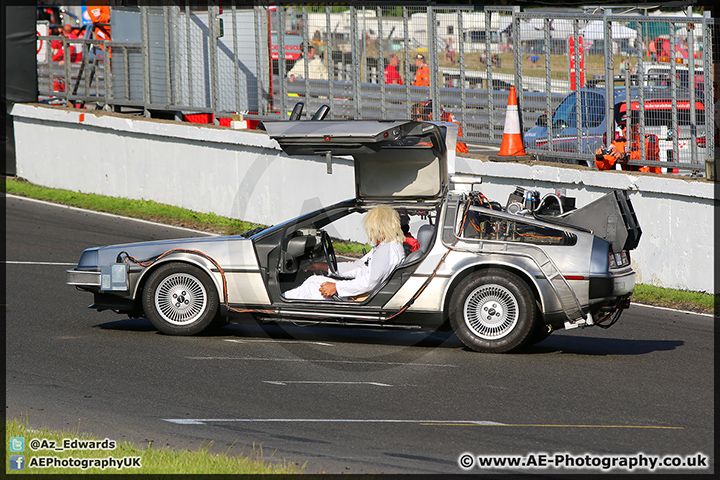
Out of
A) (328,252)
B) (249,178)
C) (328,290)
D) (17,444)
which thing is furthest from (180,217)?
(17,444)

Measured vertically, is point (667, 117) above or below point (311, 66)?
below

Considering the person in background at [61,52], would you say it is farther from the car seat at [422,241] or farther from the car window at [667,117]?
the car seat at [422,241]

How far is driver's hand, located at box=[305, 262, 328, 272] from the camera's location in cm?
884

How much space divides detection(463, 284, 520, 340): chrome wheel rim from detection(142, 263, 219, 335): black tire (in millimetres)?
2348

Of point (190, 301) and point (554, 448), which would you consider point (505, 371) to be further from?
point (190, 301)

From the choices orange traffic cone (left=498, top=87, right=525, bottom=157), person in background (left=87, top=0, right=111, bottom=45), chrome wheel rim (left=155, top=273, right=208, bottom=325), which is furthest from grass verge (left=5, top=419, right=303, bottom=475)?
person in background (left=87, top=0, right=111, bottom=45)

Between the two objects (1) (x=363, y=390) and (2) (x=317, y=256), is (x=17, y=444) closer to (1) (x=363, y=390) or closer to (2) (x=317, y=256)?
(1) (x=363, y=390)

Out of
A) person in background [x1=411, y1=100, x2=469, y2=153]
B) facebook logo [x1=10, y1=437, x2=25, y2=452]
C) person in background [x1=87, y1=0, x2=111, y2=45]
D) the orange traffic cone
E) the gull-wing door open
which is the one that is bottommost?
facebook logo [x1=10, y1=437, x2=25, y2=452]

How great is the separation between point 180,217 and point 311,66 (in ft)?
12.1

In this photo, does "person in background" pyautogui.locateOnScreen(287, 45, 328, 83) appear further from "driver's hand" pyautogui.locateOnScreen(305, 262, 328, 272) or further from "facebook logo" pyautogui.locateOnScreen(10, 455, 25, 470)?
"facebook logo" pyautogui.locateOnScreen(10, 455, 25, 470)

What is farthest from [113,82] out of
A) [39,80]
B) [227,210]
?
[227,210]

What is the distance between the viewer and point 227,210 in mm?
16875

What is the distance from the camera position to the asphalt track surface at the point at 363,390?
5.68 metres

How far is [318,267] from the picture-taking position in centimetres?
889
